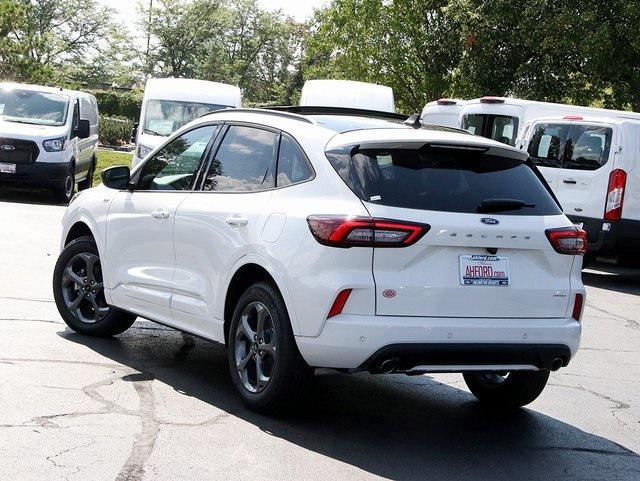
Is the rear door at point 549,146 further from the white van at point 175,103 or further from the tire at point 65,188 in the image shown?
the tire at point 65,188

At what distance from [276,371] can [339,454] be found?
0.62m

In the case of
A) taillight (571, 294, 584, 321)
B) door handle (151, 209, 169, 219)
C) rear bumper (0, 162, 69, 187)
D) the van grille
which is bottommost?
rear bumper (0, 162, 69, 187)

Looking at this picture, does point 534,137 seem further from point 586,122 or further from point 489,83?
point 489,83

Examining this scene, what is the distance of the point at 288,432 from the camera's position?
6191mm

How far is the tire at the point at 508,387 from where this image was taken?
274 inches

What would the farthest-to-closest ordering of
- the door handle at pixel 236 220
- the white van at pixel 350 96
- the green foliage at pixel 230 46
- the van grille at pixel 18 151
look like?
the green foliage at pixel 230 46 → the white van at pixel 350 96 → the van grille at pixel 18 151 → the door handle at pixel 236 220

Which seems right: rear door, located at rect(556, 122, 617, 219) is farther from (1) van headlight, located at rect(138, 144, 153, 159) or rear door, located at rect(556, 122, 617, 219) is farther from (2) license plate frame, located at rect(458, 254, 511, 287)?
(2) license plate frame, located at rect(458, 254, 511, 287)

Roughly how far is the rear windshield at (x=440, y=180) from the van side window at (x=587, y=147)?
30.4 feet

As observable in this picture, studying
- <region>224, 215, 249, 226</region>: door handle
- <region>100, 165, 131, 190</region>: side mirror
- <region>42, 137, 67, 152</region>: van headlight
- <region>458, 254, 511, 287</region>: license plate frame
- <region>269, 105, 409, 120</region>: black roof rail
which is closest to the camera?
<region>458, 254, 511, 287</region>: license plate frame

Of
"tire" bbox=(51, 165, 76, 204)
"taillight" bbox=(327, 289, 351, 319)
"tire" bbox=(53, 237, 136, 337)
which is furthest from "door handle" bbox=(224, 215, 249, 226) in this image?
"tire" bbox=(51, 165, 76, 204)

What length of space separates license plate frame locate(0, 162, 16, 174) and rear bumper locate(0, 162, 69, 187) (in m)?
0.06

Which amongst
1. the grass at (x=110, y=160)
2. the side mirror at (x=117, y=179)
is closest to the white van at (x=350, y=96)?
the grass at (x=110, y=160)

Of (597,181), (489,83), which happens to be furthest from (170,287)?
(489,83)

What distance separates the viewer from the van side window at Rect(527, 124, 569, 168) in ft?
52.7
